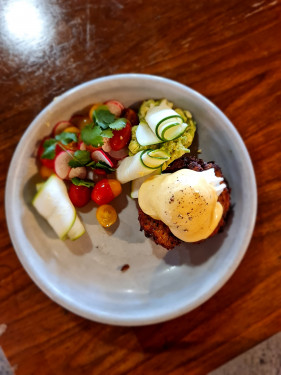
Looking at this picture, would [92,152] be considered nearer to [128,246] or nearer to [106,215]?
[106,215]

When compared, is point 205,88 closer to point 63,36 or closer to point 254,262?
point 63,36

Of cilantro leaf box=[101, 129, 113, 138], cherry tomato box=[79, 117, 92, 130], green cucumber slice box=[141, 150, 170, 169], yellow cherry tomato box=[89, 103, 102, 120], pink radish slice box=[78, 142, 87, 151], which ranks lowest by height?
A: green cucumber slice box=[141, 150, 170, 169]

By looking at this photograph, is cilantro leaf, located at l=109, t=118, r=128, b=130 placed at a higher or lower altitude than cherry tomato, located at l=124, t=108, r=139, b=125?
higher

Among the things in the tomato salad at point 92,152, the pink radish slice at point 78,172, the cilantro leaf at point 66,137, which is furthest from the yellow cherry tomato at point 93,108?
the pink radish slice at point 78,172

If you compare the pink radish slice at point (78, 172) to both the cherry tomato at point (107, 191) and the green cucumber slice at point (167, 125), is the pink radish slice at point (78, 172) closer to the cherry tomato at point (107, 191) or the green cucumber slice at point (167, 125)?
the cherry tomato at point (107, 191)

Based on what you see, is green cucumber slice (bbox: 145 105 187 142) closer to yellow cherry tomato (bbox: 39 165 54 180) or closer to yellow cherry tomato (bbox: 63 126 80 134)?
yellow cherry tomato (bbox: 63 126 80 134)

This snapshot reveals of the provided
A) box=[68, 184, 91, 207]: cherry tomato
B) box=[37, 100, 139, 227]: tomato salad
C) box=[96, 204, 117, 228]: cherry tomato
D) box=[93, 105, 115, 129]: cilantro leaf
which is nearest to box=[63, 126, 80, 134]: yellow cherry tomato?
box=[37, 100, 139, 227]: tomato salad

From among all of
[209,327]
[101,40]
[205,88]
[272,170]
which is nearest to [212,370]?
[209,327]
